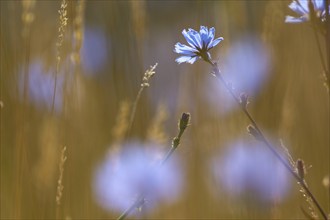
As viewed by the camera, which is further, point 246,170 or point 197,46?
point 246,170

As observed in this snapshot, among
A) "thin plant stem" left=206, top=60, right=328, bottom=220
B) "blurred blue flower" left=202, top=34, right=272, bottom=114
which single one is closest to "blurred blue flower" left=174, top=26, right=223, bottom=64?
"thin plant stem" left=206, top=60, right=328, bottom=220

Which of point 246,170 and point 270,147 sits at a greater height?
point 270,147

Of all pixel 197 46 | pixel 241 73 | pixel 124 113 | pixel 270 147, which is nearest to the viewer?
pixel 270 147

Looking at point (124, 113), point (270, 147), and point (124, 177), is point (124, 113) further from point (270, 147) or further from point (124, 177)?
point (270, 147)

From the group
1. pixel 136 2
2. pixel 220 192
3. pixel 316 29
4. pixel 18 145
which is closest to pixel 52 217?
pixel 18 145

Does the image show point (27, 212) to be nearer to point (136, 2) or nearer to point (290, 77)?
point (136, 2)

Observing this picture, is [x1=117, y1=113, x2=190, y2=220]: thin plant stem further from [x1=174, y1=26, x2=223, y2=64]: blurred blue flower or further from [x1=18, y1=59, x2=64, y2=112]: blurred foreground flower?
[x1=18, y1=59, x2=64, y2=112]: blurred foreground flower

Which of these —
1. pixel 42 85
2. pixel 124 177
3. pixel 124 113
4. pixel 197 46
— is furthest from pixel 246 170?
pixel 197 46
